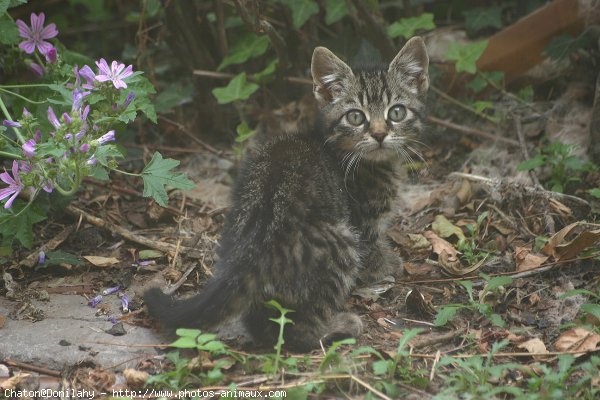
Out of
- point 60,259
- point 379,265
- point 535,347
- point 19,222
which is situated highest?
point 19,222

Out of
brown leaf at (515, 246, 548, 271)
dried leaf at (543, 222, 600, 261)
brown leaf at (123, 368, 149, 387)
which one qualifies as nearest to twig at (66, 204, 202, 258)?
brown leaf at (123, 368, 149, 387)

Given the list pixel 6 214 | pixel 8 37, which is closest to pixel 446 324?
pixel 6 214

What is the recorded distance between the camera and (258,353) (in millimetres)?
3477

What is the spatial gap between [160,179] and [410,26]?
2943 millimetres

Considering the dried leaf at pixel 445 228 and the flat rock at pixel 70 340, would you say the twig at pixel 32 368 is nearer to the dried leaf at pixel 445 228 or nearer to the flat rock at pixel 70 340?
the flat rock at pixel 70 340

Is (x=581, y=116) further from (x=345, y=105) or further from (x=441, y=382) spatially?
(x=441, y=382)

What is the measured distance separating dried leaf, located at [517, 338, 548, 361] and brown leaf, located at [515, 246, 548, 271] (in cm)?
79

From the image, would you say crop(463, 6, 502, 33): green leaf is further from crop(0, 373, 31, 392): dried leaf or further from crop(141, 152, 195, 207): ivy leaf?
crop(0, 373, 31, 392): dried leaf

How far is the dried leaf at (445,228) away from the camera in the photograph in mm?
4734

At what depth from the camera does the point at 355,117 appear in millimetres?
4461

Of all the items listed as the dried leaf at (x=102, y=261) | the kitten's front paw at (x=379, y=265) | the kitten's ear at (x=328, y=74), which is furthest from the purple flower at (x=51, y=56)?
the kitten's front paw at (x=379, y=265)

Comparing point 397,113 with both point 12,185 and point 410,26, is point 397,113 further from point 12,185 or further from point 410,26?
point 12,185

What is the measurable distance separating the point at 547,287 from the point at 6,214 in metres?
3.31

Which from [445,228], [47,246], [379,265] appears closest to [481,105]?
[445,228]
